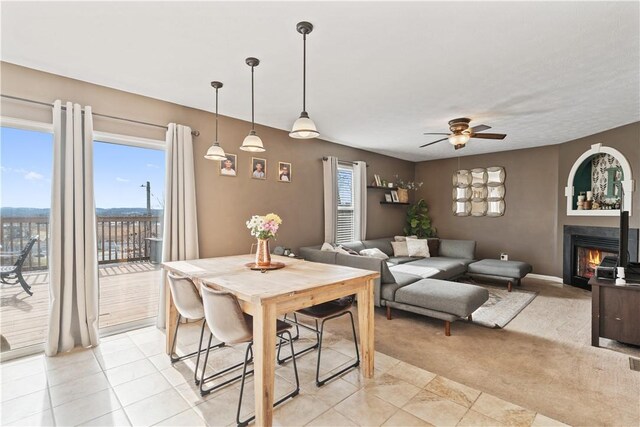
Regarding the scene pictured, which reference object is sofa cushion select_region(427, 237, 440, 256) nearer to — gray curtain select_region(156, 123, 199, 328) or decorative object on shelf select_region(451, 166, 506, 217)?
decorative object on shelf select_region(451, 166, 506, 217)

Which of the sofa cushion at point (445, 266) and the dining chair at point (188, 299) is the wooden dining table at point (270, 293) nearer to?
the dining chair at point (188, 299)

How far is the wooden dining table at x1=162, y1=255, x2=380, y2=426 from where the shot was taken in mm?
1858

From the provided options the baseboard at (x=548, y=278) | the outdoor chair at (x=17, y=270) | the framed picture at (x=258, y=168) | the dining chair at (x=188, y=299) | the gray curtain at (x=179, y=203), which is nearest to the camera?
the dining chair at (x=188, y=299)

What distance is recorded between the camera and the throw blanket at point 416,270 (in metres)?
4.62

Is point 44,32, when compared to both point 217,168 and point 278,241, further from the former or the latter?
point 278,241

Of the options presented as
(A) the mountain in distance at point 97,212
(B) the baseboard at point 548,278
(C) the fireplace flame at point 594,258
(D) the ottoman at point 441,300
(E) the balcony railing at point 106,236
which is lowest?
(B) the baseboard at point 548,278

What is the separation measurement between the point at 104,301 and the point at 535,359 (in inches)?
171

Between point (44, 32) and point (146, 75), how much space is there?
75 centimetres

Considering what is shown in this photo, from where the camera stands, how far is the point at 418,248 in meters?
6.08

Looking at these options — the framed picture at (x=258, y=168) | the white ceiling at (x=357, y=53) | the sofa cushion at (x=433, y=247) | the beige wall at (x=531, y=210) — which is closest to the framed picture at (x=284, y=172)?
the framed picture at (x=258, y=168)

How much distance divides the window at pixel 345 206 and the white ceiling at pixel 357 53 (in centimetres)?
206

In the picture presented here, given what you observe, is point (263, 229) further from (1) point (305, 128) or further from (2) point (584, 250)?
(2) point (584, 250)

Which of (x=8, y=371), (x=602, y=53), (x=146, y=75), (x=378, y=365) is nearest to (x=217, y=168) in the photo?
(x=146, y=75)

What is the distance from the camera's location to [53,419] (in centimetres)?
198
